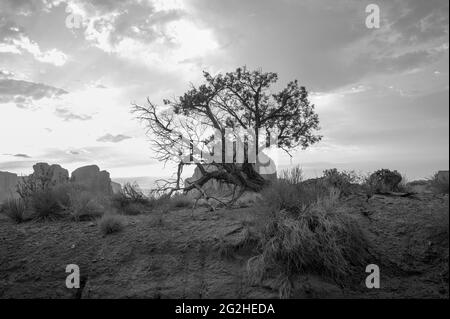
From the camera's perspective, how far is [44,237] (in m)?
8.81

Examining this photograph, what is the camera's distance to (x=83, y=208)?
1051 cm

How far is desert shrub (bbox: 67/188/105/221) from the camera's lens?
1037cm

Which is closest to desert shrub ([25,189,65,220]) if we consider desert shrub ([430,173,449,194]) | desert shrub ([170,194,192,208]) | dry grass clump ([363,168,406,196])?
desert shrub ([170,194,192,208])

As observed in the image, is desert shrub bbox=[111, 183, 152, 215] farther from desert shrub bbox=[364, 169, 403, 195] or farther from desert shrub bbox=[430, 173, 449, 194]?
desert shrub bbox=[430, 173, 449, 194]

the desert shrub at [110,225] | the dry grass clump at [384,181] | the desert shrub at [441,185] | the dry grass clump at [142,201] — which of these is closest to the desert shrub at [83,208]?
the dry grass clump at [142,201]

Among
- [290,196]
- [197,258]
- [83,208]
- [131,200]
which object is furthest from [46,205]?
[290,196]

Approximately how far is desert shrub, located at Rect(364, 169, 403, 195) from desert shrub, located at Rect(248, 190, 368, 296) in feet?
13.6

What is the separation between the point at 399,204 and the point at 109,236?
281 inches

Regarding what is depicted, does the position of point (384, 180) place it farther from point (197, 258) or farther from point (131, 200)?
point (131, 200)

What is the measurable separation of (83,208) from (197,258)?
4.94 m

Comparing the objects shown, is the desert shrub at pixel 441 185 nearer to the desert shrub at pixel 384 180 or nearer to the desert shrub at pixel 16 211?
the desert shrub at pixel 384 180

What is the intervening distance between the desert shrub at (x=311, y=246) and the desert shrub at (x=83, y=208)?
581 centimetres

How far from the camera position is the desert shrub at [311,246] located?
20.5ft
